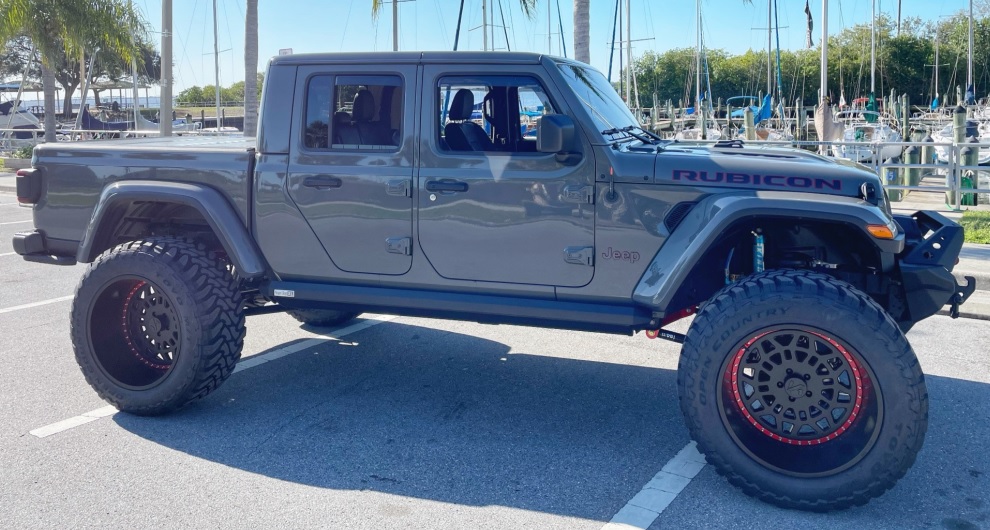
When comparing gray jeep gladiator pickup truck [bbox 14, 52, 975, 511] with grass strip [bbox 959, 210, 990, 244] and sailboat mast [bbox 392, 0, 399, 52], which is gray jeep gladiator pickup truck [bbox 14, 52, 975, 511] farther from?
sailboat mast [bbox 392, 0, 399, 52]

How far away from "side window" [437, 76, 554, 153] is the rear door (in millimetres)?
199

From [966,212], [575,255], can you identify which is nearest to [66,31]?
[966,212]

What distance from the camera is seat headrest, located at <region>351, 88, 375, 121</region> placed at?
4977 millimetres

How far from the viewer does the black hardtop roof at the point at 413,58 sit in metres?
4.73

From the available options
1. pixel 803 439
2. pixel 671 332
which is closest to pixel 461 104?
pixel 671 332

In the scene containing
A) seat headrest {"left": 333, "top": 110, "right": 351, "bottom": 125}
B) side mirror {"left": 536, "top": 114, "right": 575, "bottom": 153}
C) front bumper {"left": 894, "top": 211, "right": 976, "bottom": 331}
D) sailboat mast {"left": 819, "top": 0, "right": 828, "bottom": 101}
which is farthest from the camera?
sailboat mast {"left": 819, "top": 0, "right": 828, "bottom": 101}

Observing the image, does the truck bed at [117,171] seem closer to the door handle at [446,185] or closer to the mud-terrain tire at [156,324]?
the mud-terrain tire at [156,324]

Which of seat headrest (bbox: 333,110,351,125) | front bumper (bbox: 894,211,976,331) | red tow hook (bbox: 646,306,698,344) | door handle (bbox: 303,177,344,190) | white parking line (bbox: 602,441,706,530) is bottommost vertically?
white parking line (bbox: 602,441,706,530)

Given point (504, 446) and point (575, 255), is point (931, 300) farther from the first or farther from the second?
point (504, 446)

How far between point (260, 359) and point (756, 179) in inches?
147

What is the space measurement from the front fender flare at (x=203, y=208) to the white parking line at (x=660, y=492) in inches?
94.8

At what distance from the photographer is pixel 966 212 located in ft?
40.4

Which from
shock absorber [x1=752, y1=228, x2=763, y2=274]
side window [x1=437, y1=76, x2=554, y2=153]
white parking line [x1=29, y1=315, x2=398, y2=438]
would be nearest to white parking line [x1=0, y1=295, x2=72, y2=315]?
white parking line [x1=29, y1=315, x2=398, y2=438]

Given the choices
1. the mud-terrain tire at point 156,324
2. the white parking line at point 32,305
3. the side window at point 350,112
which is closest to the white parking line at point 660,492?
the side window at point 350,112
